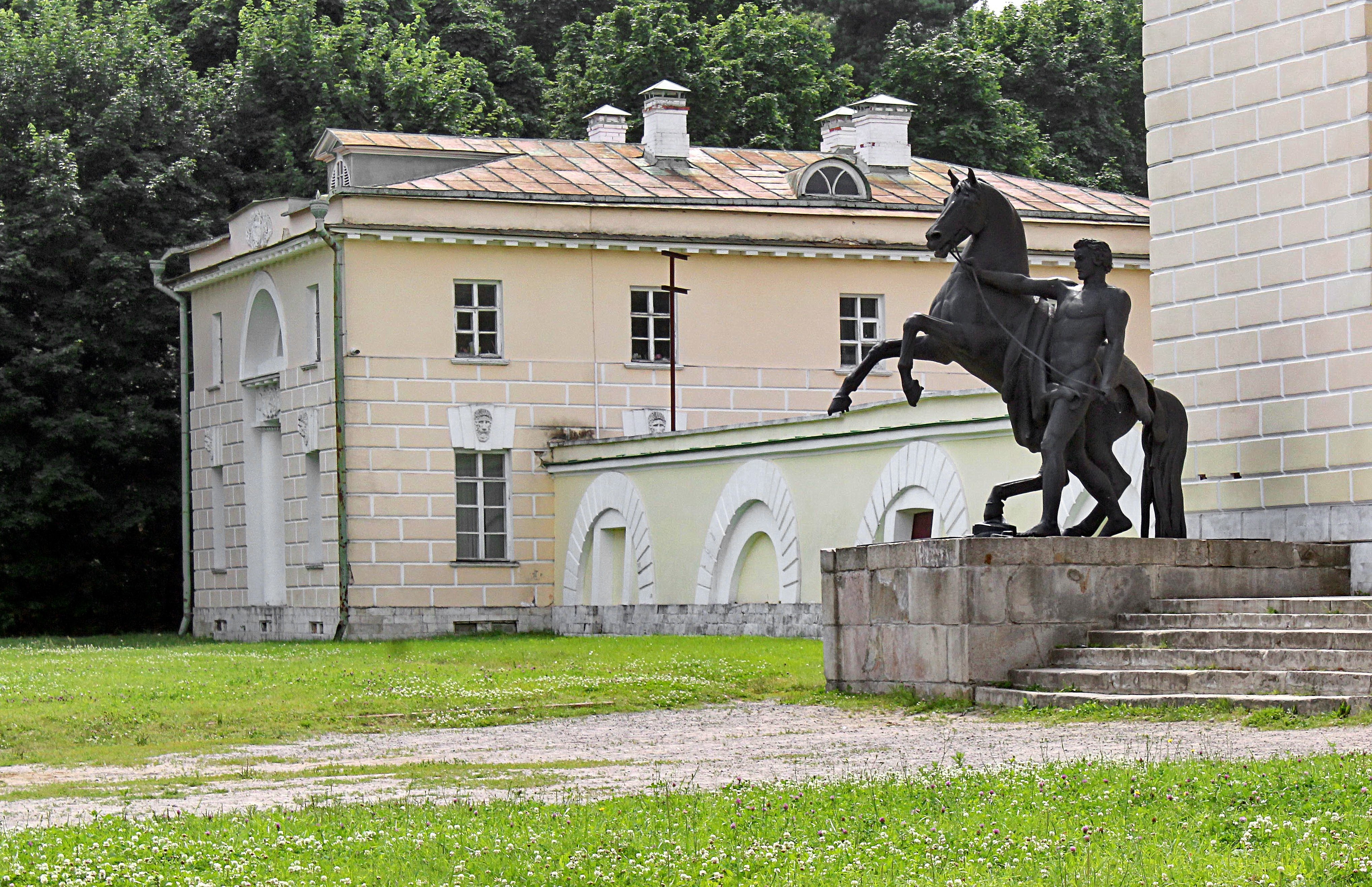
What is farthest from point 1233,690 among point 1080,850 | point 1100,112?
point 1100,112

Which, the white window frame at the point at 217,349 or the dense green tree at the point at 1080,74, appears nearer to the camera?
the white window frame at the point at 217,349

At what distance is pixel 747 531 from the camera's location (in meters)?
33.3

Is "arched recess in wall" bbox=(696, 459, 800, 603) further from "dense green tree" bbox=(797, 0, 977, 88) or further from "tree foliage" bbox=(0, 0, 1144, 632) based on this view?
"dense green tree" bbox=(797, 0, 977, 88)

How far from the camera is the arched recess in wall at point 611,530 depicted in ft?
117

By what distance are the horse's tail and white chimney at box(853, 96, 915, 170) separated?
24355mm

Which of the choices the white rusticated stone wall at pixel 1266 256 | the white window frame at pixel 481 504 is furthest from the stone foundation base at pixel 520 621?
the white rusticated stone wall at pixel 1266 256

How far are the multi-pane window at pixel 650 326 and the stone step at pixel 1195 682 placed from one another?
22334 mm

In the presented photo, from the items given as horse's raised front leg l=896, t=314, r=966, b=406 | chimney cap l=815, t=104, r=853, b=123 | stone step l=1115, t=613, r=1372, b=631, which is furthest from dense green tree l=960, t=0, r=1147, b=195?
stone step l=1115, t=613, r=1372, b=631

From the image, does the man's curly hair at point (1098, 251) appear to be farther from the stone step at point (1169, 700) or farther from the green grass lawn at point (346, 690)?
the green grass lawn at point (346, 690)

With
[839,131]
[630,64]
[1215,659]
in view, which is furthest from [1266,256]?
[630,64]

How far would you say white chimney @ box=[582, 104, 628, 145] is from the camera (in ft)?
145

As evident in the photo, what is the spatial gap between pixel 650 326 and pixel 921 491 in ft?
33.9

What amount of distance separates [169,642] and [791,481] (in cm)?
1294

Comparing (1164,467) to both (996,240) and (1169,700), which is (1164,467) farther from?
(1169,700)
